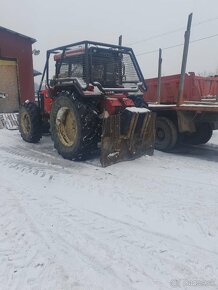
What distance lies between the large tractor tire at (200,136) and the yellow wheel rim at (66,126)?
317 centimetres

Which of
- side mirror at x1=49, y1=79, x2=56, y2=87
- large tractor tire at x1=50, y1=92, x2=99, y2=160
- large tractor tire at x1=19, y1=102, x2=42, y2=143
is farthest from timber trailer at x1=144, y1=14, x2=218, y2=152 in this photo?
large tractor tire at x1=19, y1=102, x2=42, y2=143

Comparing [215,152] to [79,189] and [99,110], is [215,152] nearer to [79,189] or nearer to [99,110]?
[99,110]

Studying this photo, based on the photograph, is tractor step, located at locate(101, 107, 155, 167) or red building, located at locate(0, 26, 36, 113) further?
red building, located at locate(0, 26, 36, 113)

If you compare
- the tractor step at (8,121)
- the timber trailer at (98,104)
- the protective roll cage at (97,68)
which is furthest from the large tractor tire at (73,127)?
the tractor step at (8,121)

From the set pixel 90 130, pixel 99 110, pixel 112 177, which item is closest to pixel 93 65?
pixel 99 110

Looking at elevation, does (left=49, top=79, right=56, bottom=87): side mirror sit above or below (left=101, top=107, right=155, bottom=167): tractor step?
above

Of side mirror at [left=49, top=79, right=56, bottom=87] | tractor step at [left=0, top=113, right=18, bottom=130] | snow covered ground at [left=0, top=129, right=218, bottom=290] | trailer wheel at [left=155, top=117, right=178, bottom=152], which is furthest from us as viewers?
tractor step at [left=0, top=113, right=18, bottom=130]

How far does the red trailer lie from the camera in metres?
6.63

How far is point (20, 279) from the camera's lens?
2566mm

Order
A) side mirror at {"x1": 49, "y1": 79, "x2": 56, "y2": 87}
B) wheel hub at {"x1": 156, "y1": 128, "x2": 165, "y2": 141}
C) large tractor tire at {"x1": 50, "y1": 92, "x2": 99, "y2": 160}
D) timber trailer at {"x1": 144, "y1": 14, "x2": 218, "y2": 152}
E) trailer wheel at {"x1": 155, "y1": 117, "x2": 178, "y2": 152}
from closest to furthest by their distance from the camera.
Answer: large tractor tire at {"x1": 50, "y1": 92, "x2": 99, "y2": 160} → timber trailer at {"x1": 144, "y1": 14, "x2": 218, "y2": 152} → side mirror at {"x1": 49, "y1": 79, "x2": 56, "y2": 87} → trailer wheel at {"x1": 155, "y1": 117, "x2": 178, "y2": 152} → wheel hub at {"x1": 156, "y1": 128, "x2": 165, "y2": 141}

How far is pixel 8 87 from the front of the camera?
1245cm

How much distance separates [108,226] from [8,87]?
10407 millimetres

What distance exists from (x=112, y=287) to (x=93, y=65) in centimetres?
475

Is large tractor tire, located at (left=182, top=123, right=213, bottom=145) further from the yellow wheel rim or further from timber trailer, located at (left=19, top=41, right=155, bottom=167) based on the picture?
the yellow wheel rim
